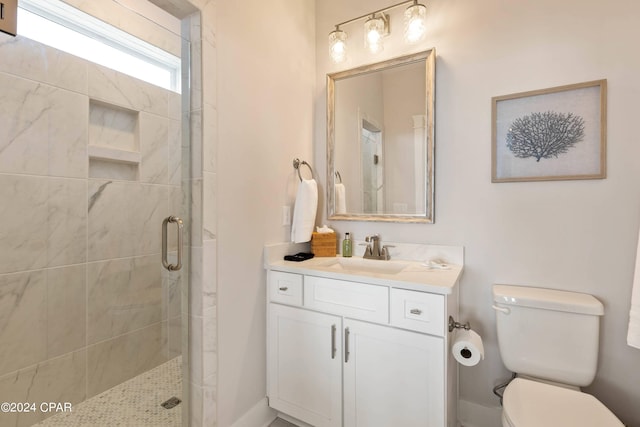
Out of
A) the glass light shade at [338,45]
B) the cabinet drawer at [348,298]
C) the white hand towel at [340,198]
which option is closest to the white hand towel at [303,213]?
the white hand towel at [340,198]

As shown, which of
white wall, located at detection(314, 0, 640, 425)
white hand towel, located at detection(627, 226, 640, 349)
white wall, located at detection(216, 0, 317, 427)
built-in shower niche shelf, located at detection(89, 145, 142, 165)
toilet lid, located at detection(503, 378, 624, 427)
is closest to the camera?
toilet lid, located at detection(503, 378, 624, 427)

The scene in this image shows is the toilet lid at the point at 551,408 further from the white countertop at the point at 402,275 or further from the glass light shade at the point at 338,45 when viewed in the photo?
the glass light shade at the point at 338,45

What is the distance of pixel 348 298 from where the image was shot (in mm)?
1394

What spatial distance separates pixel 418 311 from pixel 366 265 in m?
0.57

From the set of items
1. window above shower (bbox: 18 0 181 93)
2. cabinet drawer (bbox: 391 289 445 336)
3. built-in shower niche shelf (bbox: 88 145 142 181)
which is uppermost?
window above shower (bbox: 18 0 181 93)

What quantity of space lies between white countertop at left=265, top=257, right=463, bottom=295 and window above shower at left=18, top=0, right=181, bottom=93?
110cm

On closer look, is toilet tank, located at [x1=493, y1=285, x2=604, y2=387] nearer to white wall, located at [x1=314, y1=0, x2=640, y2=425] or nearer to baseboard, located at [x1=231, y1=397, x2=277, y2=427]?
white wall, located at [x1=314, y1=0, x2=640, y2=425]

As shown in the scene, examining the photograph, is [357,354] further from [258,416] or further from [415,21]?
[415,21]

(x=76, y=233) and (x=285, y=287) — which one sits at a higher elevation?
(x=76, y=233)

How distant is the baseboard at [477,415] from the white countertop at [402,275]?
2.56 ft

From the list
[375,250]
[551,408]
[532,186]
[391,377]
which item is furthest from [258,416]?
[532,186]

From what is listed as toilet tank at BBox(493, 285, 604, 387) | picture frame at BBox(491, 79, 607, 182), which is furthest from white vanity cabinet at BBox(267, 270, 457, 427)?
picture frame at BBox(491, 79, 607, 182)

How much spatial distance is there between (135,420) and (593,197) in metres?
2.51

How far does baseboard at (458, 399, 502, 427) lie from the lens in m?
1.54
